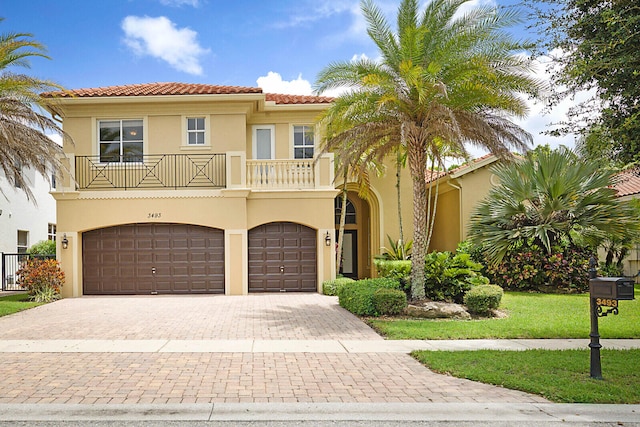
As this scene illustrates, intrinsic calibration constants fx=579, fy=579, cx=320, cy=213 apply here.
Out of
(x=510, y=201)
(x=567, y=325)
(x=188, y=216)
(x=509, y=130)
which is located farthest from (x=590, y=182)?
(x=188, y=216)

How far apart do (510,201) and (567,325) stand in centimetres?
802

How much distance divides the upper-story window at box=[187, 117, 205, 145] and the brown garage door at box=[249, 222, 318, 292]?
392cm

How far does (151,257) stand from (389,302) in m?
9.78

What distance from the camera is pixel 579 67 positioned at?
9102mm

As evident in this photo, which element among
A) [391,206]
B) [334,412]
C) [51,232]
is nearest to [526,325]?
[334,412]

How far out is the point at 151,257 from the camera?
20094 millimetres

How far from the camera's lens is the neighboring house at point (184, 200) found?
19.7 metres

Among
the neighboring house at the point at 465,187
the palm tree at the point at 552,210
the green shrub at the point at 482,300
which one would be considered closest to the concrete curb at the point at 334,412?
the green shrub at the point at 482,300

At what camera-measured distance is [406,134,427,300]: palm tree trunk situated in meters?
14.7

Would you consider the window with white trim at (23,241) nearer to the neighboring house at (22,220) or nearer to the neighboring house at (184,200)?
the neighboring house at (22,220)

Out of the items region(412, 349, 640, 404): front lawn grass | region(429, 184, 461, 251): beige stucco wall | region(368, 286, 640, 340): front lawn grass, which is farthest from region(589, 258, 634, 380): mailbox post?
region(429, 184, 461, 251): beige stucco wall

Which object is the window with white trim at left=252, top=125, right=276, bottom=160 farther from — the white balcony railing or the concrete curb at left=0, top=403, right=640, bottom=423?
the concrete curb at left=0, top=403, right=640, bottom=423

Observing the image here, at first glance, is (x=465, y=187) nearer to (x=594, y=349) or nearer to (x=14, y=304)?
(x=594, y=349)

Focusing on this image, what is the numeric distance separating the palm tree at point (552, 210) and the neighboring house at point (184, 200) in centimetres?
559
